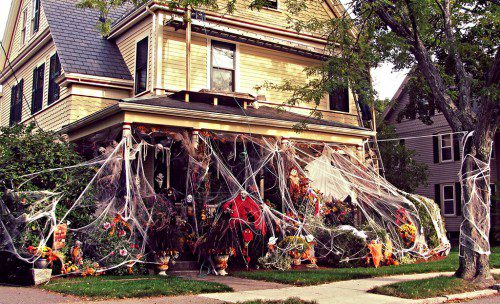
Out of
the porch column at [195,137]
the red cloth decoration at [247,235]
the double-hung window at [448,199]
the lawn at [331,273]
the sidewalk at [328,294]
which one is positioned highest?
the porch column at [195,137]

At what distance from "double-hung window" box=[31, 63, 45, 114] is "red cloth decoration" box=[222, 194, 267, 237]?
12.1 m

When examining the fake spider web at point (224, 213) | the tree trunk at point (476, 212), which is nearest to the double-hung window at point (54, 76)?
the fake spider web at point (224, 213)

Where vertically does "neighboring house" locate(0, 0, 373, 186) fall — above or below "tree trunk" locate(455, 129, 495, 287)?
above

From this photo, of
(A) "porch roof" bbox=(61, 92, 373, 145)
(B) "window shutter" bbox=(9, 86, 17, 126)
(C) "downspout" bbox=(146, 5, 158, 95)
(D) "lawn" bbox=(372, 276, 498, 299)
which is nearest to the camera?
(D) "lawn" bbox=(372, 276, 498, 299)

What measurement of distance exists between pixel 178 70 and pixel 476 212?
10340 millimetres

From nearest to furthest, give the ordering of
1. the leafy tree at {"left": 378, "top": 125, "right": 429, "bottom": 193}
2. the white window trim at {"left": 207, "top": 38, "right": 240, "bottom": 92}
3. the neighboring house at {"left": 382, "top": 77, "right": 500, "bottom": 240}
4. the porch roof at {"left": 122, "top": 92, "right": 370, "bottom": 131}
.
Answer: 1. the porch roof at {"left": 122, "top": 92, "right": 370, "bottom": 131}
2. the white window trim at {"left": 207, "top": 38, "right": 240, "bottom": 92}
3. the leafy tree at {"left": 378, "top": 125, "right": 429, "bottom": 193}
4. the neighboring house at {"left": 382, "top": 77, "right": 500, "bottom": 240}

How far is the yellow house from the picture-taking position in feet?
51.4

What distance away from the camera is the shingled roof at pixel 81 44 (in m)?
18.5

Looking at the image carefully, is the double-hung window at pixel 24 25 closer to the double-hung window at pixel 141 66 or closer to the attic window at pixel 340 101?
the double-hung window at pixel 141 66

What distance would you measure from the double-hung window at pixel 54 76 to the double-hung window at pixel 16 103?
13.4 ft

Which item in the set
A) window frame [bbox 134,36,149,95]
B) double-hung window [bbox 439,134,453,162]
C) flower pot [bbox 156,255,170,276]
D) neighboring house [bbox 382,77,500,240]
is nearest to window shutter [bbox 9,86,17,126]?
window frame [bbox 134,36,149,95]

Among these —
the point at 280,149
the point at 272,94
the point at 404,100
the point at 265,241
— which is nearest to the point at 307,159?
the point at 280,149

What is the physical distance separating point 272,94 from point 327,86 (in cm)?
701

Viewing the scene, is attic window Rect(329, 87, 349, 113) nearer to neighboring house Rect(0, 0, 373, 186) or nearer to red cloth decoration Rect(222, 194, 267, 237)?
neighboring house Rect(0, 0, 373, 186)
